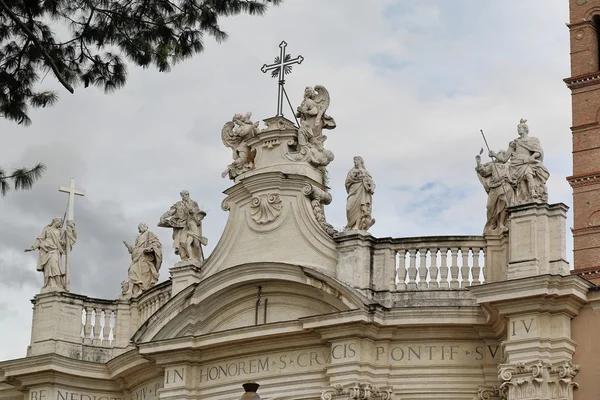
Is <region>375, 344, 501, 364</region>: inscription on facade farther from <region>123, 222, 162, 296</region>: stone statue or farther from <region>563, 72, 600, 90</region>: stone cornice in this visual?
<region>563, 72, 600, 90</region>: stone cornice

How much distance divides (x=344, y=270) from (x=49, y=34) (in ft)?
27.8

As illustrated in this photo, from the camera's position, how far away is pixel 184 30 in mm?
19234

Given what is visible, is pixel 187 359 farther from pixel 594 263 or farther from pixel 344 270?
pixel 594 263

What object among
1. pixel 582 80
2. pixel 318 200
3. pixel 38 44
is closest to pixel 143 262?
pixel 318 200

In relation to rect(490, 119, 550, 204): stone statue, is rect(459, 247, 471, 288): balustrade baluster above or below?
below

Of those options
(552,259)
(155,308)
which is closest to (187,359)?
(155,308)

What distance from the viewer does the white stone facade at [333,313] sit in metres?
24.5

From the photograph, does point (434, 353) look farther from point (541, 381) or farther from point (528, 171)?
point (528, 171)

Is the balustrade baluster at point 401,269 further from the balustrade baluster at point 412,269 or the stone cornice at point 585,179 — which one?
the stone cornice at point 585,179

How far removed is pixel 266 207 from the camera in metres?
27.5

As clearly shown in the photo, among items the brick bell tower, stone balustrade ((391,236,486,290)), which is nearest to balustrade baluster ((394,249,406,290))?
stone balustrade ((391,236,486,290))

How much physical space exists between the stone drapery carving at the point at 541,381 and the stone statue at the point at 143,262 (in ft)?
25.8

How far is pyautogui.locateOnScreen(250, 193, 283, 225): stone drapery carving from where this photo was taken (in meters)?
27.4

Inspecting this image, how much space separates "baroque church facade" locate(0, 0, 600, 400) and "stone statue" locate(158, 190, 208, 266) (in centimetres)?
2
